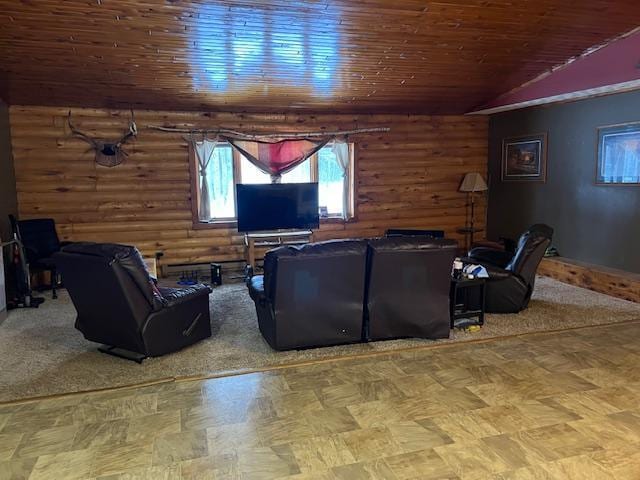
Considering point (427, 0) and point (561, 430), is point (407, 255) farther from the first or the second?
point (427, 0)

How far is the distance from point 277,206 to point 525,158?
3.76m

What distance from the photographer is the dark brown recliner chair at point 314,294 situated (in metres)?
3.66

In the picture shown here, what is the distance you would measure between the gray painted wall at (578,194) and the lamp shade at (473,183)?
40 cm

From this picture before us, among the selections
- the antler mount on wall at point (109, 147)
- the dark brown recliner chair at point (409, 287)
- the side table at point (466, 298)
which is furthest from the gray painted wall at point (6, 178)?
the side table at point (466, 298)

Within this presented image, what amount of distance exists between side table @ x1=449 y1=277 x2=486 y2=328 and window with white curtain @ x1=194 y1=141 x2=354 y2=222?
3.22 metres

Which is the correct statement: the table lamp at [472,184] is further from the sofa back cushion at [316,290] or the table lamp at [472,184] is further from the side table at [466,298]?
the sofa back cushion at [316,290]

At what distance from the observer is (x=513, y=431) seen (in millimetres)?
2715

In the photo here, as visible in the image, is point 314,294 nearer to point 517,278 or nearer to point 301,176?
point 517,278

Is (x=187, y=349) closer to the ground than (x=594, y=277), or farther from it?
closer to the ground

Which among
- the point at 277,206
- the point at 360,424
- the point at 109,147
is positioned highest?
the point at 109,147

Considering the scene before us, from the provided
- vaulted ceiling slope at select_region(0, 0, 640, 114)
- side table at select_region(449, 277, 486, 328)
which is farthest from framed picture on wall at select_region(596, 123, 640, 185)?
side table at select_region(449, 277, 486, 328)

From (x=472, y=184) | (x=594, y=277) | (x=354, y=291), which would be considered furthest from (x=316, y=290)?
(x=472, y=184)

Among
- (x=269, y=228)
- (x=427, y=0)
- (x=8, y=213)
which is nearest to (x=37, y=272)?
(x=8, y=213)

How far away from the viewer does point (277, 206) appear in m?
6.93
